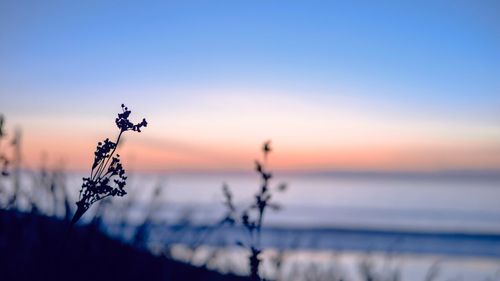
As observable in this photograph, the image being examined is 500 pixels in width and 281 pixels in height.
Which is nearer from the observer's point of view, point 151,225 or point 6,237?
point 6,237

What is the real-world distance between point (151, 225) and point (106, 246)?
1.13 ft

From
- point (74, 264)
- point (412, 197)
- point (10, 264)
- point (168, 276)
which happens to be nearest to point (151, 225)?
point (168, 276)

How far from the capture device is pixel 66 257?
2.32 metres

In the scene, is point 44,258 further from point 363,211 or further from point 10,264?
point 363,211

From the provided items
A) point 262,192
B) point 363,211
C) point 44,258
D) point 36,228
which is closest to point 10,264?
point 44,258

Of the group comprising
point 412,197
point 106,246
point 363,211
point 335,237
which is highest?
point 412,197

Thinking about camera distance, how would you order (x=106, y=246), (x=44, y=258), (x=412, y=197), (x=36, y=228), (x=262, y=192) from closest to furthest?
(x=262, y=192) < (x=44, y=258) < (x=36, y=228) < (x=106, y=246) < (x=412, y=197)

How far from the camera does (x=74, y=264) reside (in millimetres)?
2338

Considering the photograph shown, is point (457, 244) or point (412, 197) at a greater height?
point (412, 197)

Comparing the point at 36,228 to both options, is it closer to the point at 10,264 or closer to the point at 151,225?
the point at 10,264

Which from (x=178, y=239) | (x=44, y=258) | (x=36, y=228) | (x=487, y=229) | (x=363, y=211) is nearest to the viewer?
(x=44, y=258)

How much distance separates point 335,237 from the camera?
23188mm

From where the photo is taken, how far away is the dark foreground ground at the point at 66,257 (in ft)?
7.04

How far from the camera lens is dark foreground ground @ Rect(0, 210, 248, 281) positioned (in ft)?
7.04
